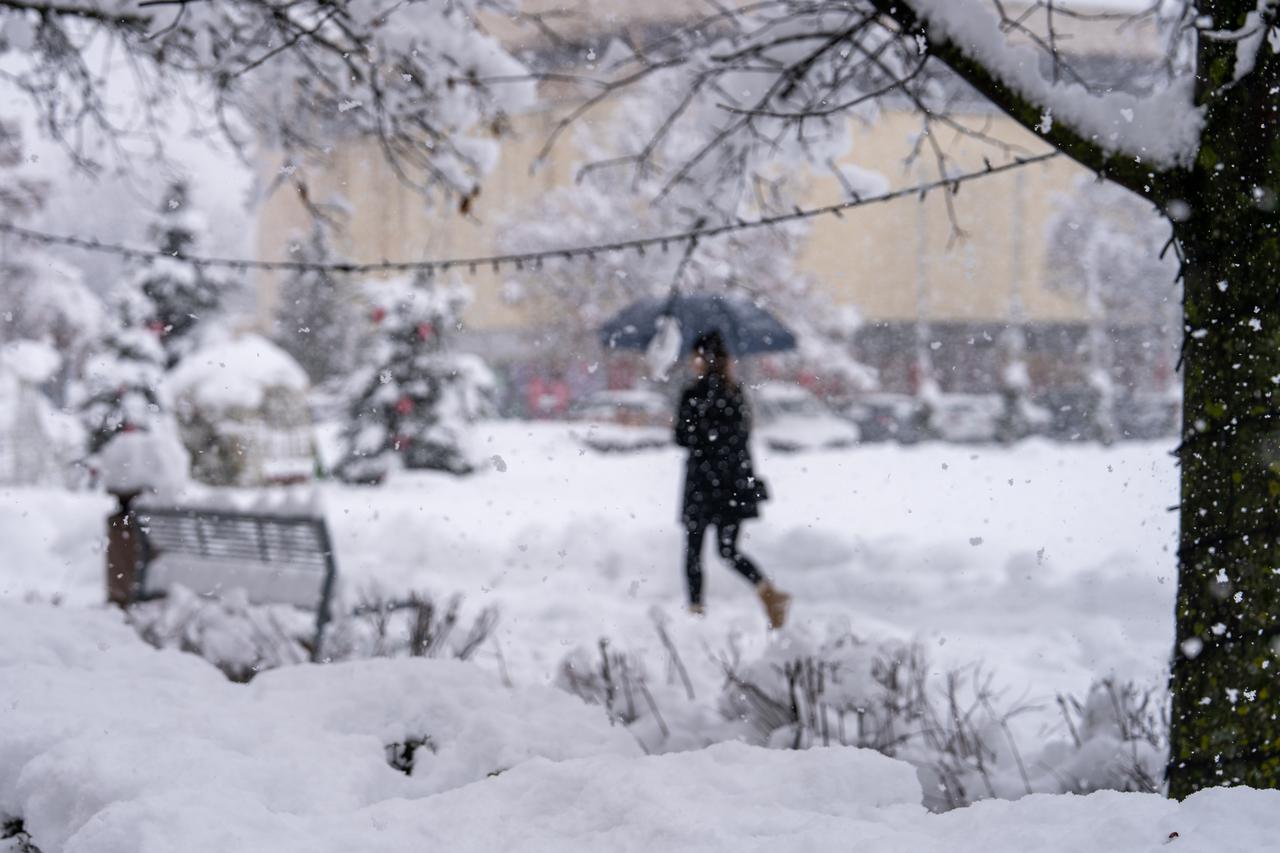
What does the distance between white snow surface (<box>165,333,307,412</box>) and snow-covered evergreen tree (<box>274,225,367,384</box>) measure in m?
15.0

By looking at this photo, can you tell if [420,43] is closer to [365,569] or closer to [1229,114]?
[1229,114]

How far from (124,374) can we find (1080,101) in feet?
56.7

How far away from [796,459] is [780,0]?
15.4 metres

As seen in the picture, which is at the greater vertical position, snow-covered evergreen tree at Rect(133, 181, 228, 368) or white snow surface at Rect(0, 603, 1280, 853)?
snow-covered evergreen tree at Rect(133, 181, 228, 368)

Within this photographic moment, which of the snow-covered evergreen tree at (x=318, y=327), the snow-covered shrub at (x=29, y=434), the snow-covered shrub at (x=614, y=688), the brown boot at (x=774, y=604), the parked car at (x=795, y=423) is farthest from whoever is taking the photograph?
the snow-covered evergreen tree at (x=318, y=327)

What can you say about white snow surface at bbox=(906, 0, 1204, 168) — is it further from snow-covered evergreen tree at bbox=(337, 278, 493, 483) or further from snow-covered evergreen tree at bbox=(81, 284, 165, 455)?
snow-covered evergreen tree at bbox=(81, 284, 165, 455)

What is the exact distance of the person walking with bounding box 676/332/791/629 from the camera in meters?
6.11

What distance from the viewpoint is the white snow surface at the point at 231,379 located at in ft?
51.6

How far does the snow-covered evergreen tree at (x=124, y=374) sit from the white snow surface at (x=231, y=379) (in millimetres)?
537

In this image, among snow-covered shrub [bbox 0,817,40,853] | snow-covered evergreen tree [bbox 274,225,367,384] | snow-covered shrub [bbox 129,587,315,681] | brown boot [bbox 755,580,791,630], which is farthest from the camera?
snow-covered evergreen tree [bbox 274,225,367,384]

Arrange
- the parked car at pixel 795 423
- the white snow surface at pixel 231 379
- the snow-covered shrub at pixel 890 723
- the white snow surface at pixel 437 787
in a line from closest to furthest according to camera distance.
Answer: the white snow surface at pixel 437 787, the snow-covered shrub at pixel 890 723, the white snow surface at pixel 231 379, the parked car at pixel 795 423

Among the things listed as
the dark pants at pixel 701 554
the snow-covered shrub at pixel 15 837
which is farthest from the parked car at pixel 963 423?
the snow-covered shrub at pixel 15 837

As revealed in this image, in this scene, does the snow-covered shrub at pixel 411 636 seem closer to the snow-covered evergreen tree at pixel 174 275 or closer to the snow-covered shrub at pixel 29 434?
the snow-covered shrub at pixel 29 434

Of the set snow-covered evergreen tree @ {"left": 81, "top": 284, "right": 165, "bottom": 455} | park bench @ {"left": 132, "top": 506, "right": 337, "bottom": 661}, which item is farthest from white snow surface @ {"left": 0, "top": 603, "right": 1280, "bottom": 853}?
snow-covered evergreen tree @ {"left": 81, "top": 284, "right": 165, "bottom": 455}
